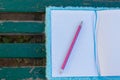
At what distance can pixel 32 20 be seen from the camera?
4.43 ft

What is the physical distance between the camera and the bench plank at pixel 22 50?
Answer: 1.26 m

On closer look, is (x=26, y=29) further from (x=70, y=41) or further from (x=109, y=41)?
(x=109, y=41)

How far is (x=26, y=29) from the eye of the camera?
4.21ft

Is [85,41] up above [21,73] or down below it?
above

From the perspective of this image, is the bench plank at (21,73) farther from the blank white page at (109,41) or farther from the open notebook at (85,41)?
the blank white page at (109,41)

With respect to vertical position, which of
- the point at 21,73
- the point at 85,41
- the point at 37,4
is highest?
the point at 37,4

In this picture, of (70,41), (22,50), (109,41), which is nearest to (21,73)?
(22,50)

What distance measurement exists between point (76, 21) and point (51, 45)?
12 centimetres

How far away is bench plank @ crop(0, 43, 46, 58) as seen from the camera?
4.14 ft

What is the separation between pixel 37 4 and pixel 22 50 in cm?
17

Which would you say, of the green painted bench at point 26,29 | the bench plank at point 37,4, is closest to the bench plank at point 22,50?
the green painted bench at point 26,29

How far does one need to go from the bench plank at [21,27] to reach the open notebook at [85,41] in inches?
2.6

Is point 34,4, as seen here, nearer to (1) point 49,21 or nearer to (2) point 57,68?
(1) point 49,21

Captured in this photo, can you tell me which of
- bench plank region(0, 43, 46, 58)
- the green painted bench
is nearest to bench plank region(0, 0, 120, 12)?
the green painted bench
